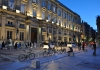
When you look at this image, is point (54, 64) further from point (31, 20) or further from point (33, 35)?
point (33, 35)

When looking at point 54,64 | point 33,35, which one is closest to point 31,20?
point 33,35

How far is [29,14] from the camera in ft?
115

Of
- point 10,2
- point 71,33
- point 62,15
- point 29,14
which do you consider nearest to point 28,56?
point 10,2

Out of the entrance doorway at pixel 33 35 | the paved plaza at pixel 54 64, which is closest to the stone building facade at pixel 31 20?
the entrance doorway at pixel 33 35

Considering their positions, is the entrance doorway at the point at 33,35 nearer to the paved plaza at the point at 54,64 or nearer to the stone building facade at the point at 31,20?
the stone building facade at the point at 31,20

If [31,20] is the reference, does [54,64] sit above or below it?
below

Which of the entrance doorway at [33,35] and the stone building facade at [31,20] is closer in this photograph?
the stone building facade at [31,20]

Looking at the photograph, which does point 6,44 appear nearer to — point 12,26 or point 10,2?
point 12,26

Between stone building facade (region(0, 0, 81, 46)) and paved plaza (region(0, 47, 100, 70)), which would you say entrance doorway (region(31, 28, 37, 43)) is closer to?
stone building facade (region(0, 0, 81, 46))

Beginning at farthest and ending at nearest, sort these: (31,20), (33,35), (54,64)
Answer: (33,35)
(31,20)
(54,64)

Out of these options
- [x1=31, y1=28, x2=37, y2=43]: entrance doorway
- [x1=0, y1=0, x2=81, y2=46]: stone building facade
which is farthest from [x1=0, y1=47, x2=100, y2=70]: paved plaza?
[x1=31, y1=28, x2=37, y2=43]: entrance doorway

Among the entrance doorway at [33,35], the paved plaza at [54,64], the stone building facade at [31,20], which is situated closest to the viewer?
the paved plaza at [54,64]

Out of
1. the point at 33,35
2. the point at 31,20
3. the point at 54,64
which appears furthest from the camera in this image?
the point at 33,35

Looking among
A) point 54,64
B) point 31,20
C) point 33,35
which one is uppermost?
point 31,20
